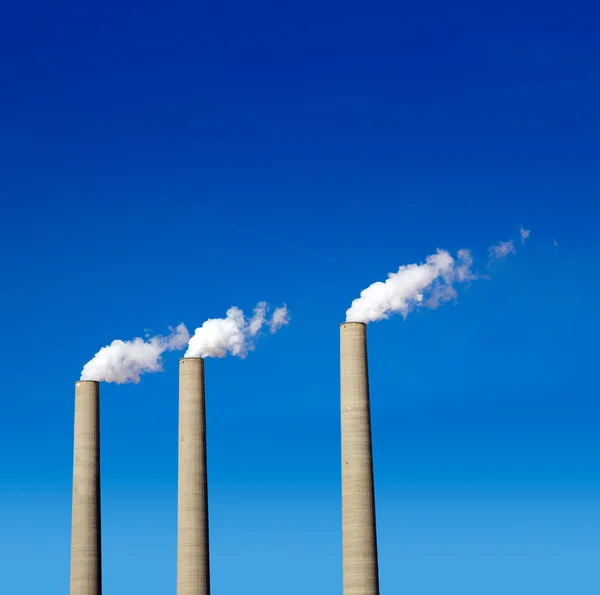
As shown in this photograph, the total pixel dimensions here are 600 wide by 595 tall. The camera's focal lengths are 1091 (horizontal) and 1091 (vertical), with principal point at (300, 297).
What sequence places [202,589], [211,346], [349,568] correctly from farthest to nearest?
1. [211,346]
2. [202,589]
3. [349,568]

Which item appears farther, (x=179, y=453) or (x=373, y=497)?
(x=179, y=453)

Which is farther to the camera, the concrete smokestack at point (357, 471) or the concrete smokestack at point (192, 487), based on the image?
the concrete smokestack at point (192, 487)

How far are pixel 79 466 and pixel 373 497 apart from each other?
504 inches

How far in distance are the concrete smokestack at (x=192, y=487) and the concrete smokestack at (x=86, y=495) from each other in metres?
3.29

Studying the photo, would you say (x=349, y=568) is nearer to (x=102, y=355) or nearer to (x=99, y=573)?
(x=99, y=573)

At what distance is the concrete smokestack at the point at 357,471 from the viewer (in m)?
36.9

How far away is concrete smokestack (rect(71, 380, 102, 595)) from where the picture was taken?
42.3 meters

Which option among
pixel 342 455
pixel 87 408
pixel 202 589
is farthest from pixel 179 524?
pixel 342 455

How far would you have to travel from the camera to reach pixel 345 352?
3878 cm

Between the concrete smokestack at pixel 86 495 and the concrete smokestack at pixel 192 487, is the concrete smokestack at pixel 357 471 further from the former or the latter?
the concrete smokestack at pixel 86 495

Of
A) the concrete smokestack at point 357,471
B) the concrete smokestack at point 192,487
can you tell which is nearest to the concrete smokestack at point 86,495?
the concrete smokestack at point 192,487

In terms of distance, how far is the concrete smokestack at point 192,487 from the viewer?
42312 millimetres

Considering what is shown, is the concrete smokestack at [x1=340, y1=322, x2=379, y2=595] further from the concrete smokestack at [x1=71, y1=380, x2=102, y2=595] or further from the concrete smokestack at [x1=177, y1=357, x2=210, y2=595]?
the concrete smokestack at [x1=71, y1=380, x2=102, y2=595]

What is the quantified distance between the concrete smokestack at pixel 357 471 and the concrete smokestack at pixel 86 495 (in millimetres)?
11060
